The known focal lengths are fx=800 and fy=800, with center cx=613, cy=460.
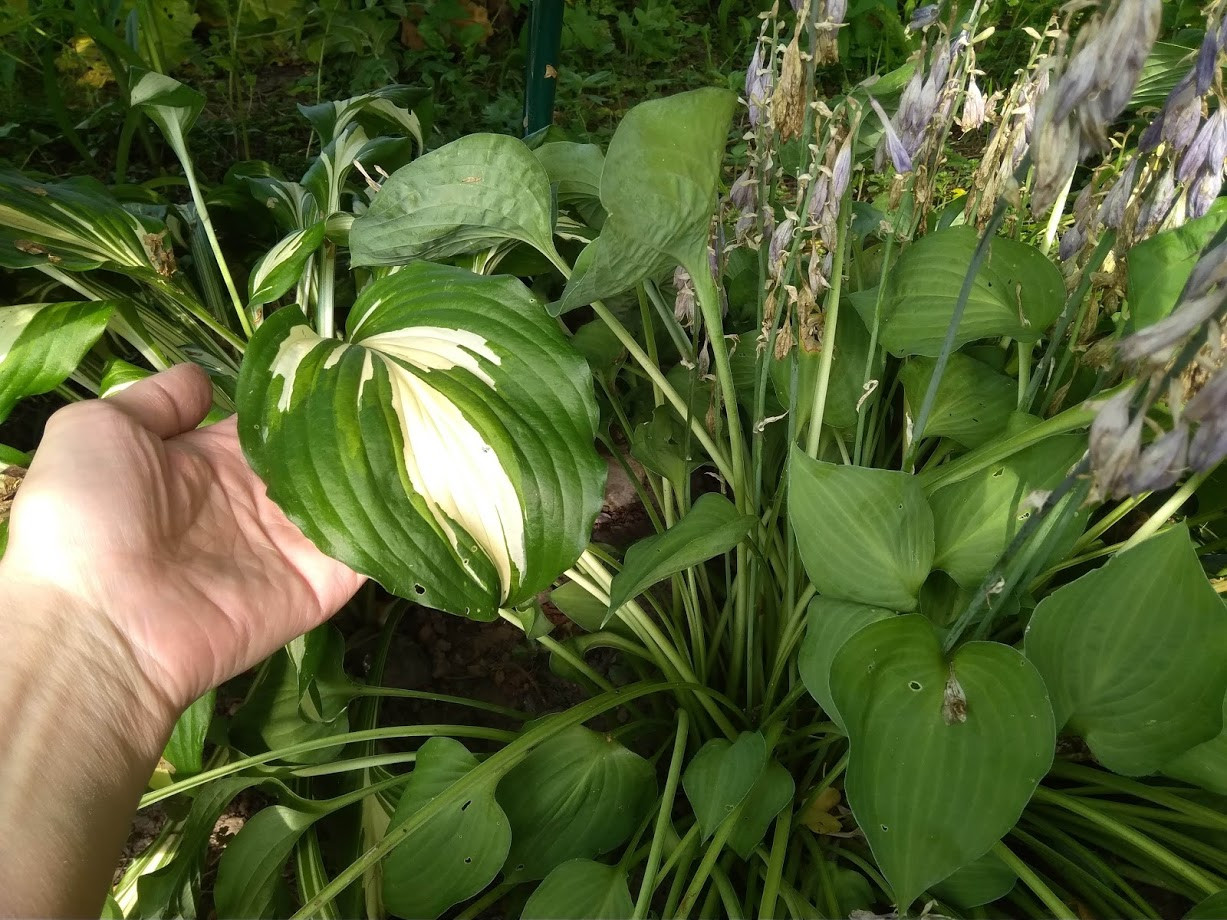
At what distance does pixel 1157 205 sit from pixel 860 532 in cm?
40

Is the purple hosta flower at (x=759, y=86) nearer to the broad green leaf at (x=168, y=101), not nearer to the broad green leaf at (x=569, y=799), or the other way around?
the broad green leaf at (x=569, y=799)

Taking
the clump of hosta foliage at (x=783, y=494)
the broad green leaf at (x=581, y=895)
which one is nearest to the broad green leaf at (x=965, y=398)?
the clump of hosta foliage at (x=783, y=494)

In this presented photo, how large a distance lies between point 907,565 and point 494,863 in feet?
1.54

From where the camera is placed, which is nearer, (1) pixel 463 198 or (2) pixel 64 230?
(1) pixel 463 198

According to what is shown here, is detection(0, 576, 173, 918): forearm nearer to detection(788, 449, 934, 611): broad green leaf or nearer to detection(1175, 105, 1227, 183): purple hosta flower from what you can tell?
detection(788, 449, 934, 611): broad green leaf

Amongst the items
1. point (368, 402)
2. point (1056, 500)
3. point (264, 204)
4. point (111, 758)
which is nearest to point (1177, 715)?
point (1056, 500)

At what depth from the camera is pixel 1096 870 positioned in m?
0.87

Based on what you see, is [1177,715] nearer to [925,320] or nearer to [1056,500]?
[1056,500]

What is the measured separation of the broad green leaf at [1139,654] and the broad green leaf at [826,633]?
13 cm

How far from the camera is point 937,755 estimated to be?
0.57m

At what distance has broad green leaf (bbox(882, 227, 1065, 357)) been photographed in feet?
2.61

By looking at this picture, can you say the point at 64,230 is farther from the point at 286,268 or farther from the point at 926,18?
the point at 926,18

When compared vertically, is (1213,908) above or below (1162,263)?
below

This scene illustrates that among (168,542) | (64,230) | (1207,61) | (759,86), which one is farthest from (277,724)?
(1207,61)
